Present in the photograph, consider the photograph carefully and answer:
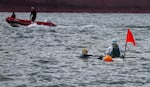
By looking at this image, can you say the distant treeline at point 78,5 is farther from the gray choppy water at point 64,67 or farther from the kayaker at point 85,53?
the kayaker at point 85,53

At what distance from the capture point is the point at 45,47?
3559cm

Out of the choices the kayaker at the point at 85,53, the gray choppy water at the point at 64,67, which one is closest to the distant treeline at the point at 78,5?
the gray choppy water at the point at 64,67

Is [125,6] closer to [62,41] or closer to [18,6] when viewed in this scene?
[18,6]

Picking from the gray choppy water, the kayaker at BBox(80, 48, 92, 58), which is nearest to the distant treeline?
the gray choppy water

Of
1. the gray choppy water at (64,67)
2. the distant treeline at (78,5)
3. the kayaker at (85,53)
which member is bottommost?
the gray choppy water at (64,67)

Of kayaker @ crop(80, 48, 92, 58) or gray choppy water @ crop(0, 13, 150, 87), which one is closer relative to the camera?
gray choppy water @ crop(0, 13, 150, 87)

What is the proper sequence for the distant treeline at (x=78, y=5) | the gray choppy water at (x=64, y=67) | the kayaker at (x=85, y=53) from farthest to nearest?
the distant treeline at (x=78, y=5) → the kayaker at (x=85, y=53) → the gray choppy water at (x=64, y=67)

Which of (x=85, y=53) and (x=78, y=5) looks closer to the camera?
(x=85, y=53)

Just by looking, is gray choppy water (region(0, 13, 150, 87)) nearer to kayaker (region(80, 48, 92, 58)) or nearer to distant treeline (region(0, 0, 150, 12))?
kayaker (region(80, 48, 92, 58))

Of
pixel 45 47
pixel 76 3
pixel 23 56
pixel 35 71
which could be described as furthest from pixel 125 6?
pixel 35 71

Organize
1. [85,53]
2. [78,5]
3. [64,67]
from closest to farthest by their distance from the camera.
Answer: [64,67]
[85,53]
[78,5]

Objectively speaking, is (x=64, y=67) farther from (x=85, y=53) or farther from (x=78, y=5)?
(x=78, y=5)

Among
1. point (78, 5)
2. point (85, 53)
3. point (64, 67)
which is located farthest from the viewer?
point (78, 5)

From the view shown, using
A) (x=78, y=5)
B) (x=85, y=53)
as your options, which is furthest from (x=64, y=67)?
(x=78, y=5)
